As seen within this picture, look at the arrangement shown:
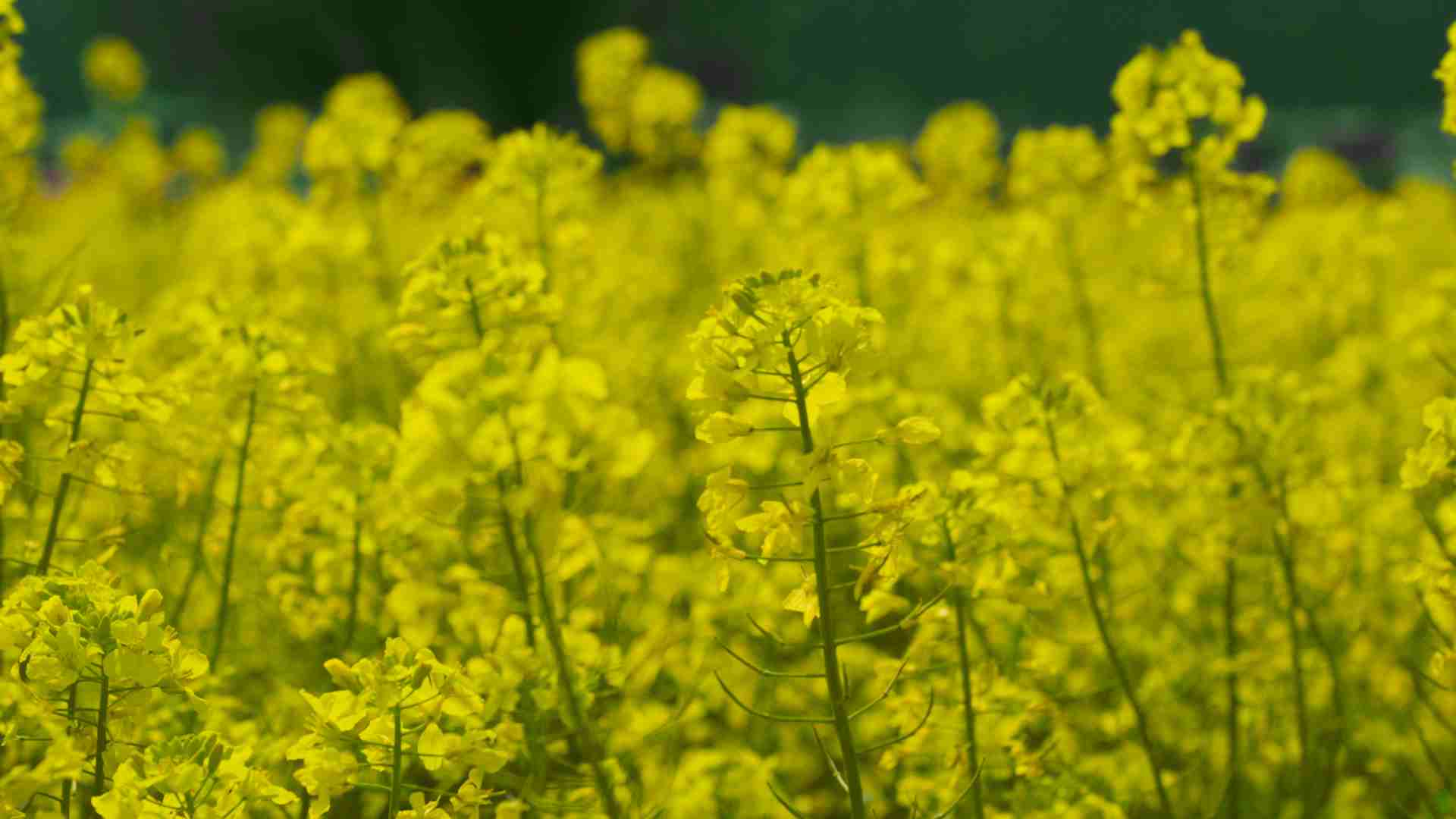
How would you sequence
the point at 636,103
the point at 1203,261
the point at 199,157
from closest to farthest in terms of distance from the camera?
the point at 1203,261 < the point at 636,103 < the point at 199,157

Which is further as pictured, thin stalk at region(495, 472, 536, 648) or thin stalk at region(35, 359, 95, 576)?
thin stalk at region(35, 359, 95, 576)

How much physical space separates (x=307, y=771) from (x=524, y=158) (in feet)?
6.94

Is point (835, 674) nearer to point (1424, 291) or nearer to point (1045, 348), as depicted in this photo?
point (1045, 348)

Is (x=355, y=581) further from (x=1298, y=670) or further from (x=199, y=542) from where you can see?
(x=1298, y=670)

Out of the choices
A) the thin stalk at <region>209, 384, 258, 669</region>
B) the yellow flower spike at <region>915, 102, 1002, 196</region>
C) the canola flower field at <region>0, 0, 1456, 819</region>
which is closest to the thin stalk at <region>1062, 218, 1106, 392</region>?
the canola flower field at <region>0, 0, 1456, 819</region>

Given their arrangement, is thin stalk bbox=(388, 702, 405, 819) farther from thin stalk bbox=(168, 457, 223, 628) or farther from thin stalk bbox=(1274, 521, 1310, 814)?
thin stalk bbox=(1274, 521, 1310, 814)

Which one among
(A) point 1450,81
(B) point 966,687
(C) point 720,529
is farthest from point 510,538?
(A) point 1450,81

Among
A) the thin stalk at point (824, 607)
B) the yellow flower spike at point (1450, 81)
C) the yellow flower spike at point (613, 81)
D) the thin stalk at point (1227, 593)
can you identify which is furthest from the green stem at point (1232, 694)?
A: the yellow flower spike at point (613, 81)

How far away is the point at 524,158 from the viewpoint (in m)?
3.35

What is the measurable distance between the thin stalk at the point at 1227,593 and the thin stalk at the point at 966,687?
55 centimetres

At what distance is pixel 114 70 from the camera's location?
9.41 meters

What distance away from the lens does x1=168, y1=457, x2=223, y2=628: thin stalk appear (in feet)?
7.98

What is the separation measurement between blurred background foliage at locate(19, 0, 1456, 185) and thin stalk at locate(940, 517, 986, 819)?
7.87 meters

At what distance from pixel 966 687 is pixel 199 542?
61.6 inches
